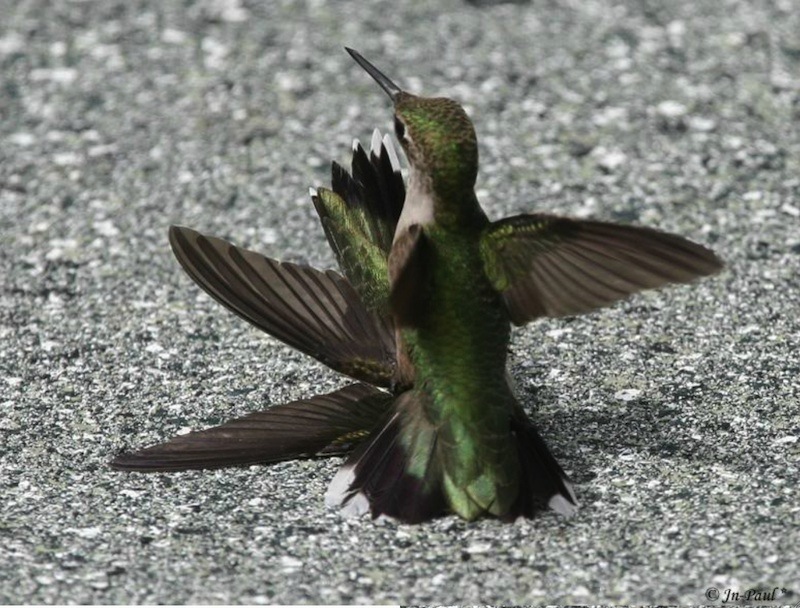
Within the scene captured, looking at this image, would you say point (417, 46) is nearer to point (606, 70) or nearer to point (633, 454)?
point (606, 70)

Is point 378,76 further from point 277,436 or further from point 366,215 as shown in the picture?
point 277,436

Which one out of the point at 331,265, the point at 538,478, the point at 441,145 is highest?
the point at 441,145

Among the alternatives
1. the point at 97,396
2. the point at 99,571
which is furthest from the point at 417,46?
the point at 99,571

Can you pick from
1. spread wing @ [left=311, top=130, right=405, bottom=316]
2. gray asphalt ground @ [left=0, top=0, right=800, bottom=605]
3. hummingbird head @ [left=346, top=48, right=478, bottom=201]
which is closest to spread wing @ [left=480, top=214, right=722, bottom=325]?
hummingbird head @ [left=346, top=48, right=478, bottom=201]

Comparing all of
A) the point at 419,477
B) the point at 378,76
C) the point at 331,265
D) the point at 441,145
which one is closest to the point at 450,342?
the point at 419,477

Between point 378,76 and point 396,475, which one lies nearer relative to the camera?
point 396,475

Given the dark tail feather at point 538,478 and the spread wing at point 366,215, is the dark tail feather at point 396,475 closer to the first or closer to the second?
the dark tail feather at point 538,478

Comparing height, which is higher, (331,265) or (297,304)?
(297,304)
